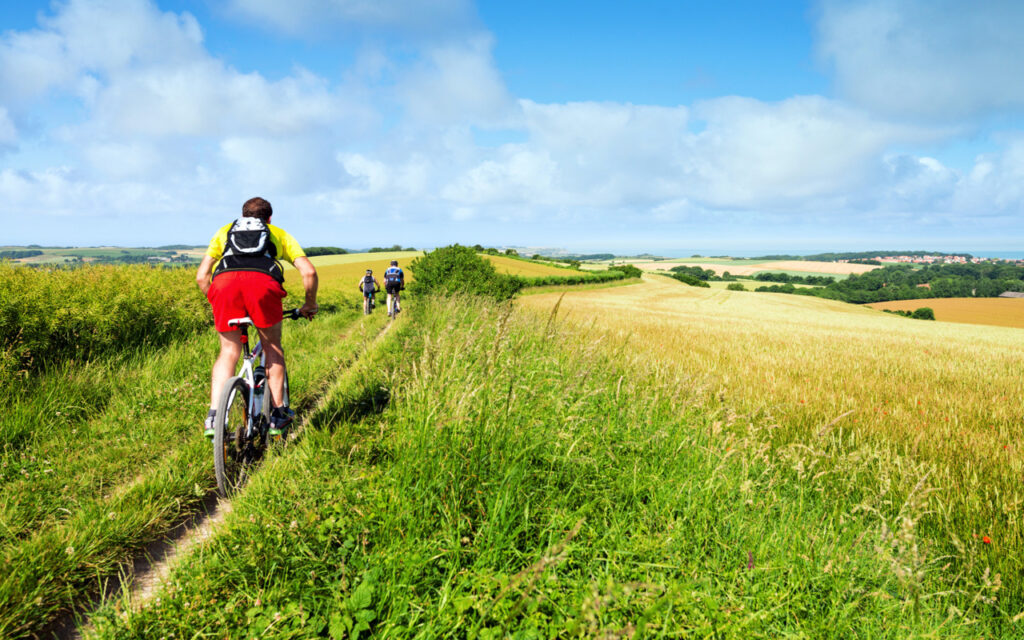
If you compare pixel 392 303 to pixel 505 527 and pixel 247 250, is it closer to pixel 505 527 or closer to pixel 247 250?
pixel 247 250

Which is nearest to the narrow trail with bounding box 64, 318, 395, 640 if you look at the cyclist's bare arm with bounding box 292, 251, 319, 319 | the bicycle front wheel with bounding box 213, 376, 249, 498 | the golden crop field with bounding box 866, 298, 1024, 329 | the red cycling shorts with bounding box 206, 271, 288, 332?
the bicycle front wheel with bounding box 213, 376, 249, 498

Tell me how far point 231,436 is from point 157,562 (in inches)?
45.4

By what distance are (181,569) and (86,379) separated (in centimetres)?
457

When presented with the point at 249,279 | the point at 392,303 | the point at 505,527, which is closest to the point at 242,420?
the point at 249,279

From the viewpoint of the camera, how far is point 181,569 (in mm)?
2408

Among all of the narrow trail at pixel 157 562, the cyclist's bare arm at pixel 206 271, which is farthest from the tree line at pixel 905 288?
the narrow trail at pixel 157 562

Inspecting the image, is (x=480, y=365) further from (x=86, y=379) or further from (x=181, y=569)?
(x=86, y=379)

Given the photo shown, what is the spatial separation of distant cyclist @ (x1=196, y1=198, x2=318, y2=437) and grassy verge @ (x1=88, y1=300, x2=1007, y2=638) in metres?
1.03

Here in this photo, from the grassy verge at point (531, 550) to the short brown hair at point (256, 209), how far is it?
2106mm

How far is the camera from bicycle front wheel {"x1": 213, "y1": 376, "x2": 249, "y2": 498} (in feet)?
11.1

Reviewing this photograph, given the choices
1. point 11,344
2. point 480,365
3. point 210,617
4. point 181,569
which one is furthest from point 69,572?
point 11,344

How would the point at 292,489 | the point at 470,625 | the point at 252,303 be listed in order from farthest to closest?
the point at 252,303 → the point at 292,489 → the point at 470,625

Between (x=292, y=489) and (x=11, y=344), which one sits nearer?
(x=292, y=489)

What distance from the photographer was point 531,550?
250 cm
